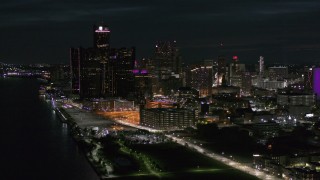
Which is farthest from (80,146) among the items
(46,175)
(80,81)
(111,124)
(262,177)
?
(80,81)

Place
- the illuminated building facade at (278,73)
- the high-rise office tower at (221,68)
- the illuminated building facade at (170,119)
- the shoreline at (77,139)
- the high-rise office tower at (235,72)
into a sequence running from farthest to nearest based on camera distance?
the illuminated building facade at (278,73) → the high-rise office tower at (221,68) → the high-rise office tower at (235,72) → the illuminated building facade at (170,119) → the shoreline at (77,139)

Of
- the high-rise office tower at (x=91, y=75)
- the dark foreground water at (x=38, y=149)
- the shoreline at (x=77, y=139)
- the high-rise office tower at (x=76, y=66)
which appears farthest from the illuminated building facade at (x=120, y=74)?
the dark foreground water at (x=38, y=149)

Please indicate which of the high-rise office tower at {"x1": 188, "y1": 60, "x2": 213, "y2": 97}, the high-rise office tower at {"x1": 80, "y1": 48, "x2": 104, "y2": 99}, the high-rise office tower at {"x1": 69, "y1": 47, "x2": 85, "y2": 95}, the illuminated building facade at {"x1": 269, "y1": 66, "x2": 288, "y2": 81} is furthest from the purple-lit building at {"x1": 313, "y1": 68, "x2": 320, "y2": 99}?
the high-rise office tower at {"x1": 69, "y1": 47, "x2": 85, "y2": 95}

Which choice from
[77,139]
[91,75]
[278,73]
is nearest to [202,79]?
[91,75]

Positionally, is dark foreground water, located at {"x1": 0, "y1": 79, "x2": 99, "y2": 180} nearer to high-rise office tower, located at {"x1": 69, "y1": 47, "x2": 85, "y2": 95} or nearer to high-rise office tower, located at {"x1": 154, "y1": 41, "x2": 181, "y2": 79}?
high-rise office tower, located at {"x1": 69, "y1": 47, "x2": 85, "y2": 95}

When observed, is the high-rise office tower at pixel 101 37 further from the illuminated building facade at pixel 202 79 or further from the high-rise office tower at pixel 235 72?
the high-rise office tower at pixel 235 72

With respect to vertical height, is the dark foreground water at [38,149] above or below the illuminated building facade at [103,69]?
below

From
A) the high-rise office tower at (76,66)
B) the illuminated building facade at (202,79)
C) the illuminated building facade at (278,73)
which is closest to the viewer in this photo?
the high-rise office tower at (76,66)

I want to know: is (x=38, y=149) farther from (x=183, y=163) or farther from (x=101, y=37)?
(x=101, y=37)
